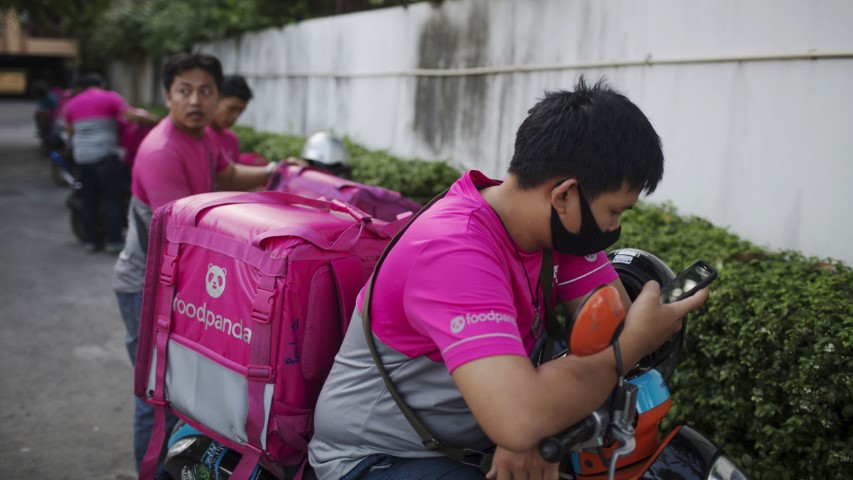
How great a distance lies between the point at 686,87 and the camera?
480cm

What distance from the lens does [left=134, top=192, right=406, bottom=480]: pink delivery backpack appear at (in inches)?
84.0

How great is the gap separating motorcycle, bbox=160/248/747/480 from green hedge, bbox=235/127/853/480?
99 centimetres

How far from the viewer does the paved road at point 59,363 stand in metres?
4.05

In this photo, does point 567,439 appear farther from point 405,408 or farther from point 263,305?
point 263,305

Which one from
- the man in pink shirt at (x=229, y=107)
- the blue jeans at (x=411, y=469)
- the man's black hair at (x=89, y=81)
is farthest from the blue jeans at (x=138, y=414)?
the man's black hair at (x=89, y=81)

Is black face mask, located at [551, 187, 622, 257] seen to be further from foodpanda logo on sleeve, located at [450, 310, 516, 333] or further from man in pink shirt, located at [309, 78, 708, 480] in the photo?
foodpanda logo on sleeve, located at [450, 310, 516, 333]

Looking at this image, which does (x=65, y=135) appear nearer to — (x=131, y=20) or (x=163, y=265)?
(x=131, y=20)

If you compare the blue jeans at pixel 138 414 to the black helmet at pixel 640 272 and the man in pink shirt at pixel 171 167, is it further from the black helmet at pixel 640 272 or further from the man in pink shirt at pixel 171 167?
the black helmet at pixel 640 272

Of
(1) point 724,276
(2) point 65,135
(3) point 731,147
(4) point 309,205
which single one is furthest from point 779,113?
(2) point 65,135

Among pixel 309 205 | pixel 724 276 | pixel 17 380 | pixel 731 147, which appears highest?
pixel 731 147

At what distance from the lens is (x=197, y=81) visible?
4031mm

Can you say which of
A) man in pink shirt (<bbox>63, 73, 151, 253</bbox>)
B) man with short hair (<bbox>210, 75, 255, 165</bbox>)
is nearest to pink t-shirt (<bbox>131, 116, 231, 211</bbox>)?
man with short hair (<bbox>210, 75, 255, 165</bbox>)

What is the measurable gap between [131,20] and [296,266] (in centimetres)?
1925

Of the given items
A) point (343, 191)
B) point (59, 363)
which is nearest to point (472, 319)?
point (343, 191)
